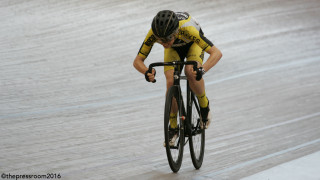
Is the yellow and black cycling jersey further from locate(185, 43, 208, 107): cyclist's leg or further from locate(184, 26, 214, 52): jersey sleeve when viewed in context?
locate(185, 43, 208, 107): cyclist's leg

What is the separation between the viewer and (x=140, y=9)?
9.38 m

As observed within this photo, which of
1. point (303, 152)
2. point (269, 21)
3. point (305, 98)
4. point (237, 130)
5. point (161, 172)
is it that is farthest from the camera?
point (269, 21)

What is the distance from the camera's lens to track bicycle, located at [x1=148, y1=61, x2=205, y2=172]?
3002mm

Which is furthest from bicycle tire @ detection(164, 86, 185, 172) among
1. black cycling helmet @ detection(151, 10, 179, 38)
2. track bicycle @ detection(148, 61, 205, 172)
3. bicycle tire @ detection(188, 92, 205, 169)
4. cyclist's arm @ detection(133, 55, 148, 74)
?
black cycling helmet @ detection(151, 10, 179, 38)

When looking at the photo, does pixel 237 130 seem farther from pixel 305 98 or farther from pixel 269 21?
pixel 269 21

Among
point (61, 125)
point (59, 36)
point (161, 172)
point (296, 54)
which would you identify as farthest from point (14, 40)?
point (161, 172)

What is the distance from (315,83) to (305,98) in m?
0.68

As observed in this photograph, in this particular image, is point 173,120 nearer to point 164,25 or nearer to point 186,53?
point 186,53

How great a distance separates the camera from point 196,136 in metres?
3.54

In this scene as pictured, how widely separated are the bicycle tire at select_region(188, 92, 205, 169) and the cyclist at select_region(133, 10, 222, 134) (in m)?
0.06

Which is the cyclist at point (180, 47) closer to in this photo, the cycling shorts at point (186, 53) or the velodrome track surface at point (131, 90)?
the cycling shorts at point (186, 53)

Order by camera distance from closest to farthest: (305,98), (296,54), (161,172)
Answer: (161,172), (305,98), (296,54)

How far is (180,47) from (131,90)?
2.30 meters

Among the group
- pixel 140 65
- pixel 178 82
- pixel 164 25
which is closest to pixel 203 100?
pixel 178 82
